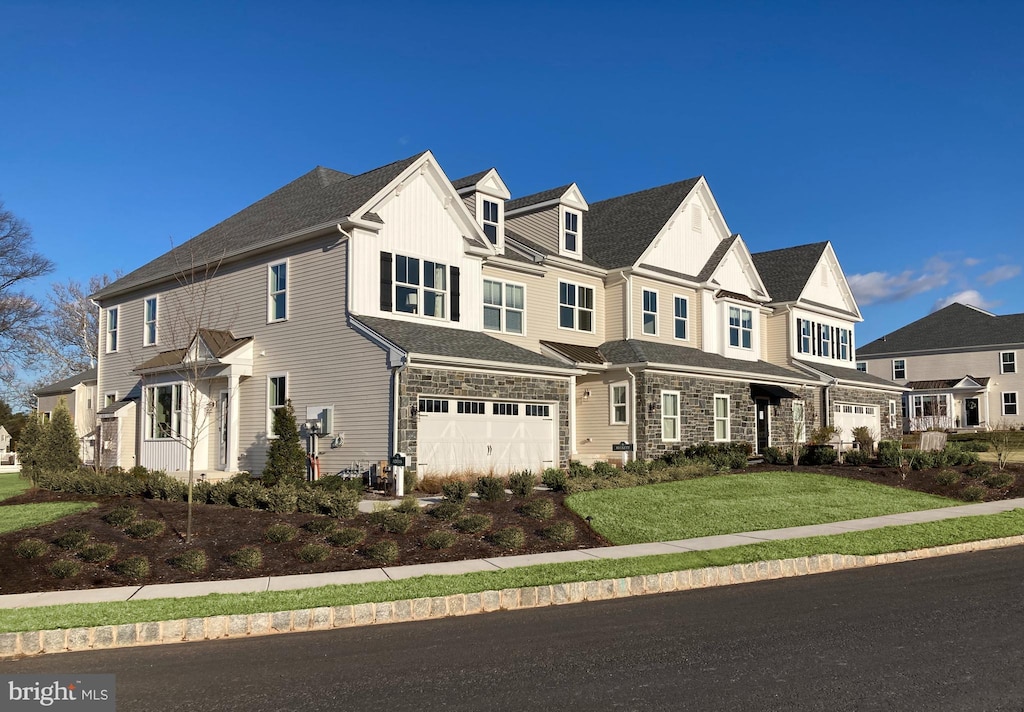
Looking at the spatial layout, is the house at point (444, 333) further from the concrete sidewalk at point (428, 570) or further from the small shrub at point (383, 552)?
the concrete sidewalk at point (428, 570)

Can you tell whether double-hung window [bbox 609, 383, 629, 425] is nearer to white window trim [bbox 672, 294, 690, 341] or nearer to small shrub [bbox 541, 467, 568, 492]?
white window trim [bbox 672, 294, 690, 341]

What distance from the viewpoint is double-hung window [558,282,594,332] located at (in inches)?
1094

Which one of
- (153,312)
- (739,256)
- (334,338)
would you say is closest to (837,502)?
(334,338)

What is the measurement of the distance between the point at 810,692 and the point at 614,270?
2318cm

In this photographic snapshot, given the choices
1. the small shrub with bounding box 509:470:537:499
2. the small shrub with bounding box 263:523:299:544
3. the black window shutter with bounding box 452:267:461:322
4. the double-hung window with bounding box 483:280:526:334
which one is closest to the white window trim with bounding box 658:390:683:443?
the double-hung window with bounding box 483:280:526:334

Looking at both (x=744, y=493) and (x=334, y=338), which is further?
(x=334, y=338)

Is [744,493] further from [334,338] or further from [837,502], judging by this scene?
[334,338]

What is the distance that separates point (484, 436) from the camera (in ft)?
70.0

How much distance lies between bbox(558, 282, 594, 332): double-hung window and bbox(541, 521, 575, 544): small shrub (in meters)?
14.5

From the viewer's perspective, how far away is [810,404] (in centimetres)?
3459

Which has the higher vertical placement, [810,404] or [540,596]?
[810,404]

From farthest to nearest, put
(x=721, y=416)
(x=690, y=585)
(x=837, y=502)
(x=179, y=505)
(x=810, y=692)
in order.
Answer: (x=721, y=416)
(x=837, y=502)
(x=179, y=505)
(x=690, y=585)
(x=810, y=692)

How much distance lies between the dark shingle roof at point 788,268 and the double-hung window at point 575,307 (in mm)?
11229

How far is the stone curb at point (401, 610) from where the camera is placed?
26.2ft
